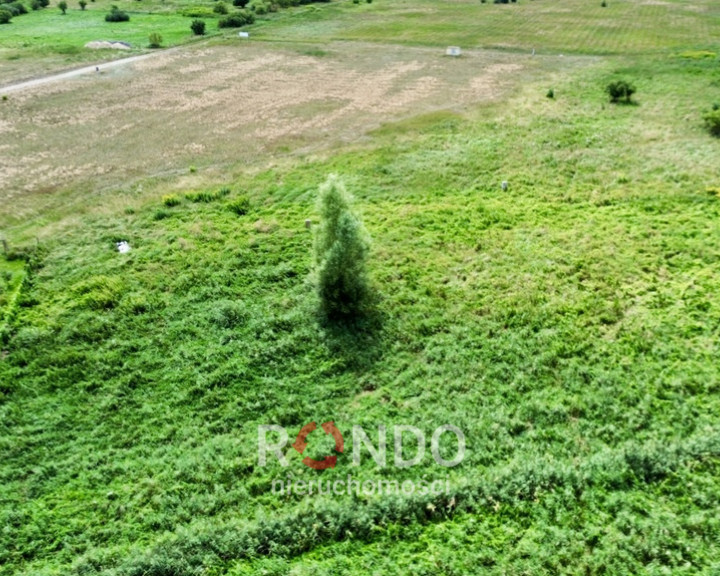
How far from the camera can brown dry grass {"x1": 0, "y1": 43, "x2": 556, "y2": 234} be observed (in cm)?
3362

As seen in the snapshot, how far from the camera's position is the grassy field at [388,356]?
565 inches

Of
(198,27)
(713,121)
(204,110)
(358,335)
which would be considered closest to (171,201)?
(358,335)

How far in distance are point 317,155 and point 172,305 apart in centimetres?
1697

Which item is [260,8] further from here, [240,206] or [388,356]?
[388,356]

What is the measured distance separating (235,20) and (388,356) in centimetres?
6697

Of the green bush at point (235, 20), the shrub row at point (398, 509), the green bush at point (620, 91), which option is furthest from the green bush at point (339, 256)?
the green bush at point (235, 20)

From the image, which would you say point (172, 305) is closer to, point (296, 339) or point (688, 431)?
point (296, 339)

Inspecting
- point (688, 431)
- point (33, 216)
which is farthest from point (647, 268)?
A: point (33, 216)

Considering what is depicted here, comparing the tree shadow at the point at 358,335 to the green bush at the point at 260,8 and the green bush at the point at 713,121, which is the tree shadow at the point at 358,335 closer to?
the green bush at the point at 713,121

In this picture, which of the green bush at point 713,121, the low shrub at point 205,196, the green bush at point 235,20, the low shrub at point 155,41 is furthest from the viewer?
the green bush at point 235,20

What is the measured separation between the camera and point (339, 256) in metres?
21.1

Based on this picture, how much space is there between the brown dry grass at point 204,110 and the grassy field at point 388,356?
0.63 metres

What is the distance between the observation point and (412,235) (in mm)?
27125

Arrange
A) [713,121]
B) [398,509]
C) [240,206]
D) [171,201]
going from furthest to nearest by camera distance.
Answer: [713,121] → [171,201] → [240,206] → [398,509]
